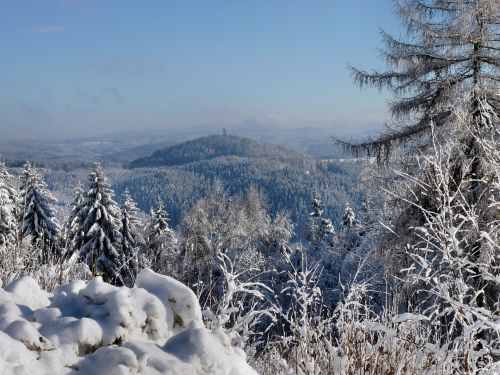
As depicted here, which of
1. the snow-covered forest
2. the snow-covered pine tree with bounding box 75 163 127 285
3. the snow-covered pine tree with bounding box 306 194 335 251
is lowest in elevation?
the snow-covered pine tree with bounding box 306 194 335 251

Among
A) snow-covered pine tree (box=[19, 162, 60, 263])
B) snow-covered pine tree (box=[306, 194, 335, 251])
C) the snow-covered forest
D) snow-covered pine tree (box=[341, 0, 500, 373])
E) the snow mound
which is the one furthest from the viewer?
snow-covered pine tree (box=[306, 194, 335, 251])

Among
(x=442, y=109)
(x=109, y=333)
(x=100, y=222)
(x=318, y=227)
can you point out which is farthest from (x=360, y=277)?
(x=318, y=227)

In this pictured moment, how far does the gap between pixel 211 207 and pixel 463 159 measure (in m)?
31.1

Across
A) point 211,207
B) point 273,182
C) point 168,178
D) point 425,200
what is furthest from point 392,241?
point 168,178

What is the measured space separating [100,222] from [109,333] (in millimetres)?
23883

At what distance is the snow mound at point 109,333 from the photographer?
181 cm

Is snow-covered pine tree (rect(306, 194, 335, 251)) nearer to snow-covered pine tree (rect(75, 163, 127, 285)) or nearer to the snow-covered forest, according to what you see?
the snow-covered forest

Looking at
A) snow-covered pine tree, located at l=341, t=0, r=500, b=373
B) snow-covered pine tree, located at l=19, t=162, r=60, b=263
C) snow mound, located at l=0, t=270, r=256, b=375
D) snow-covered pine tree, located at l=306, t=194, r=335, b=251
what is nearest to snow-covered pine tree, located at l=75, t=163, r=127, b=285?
snow-covered pine tree, located at l=19, t=162, r=60, b=263

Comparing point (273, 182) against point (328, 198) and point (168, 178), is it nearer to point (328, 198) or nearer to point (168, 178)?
point (328, 198)

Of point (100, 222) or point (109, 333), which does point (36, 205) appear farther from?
point (109, 333)

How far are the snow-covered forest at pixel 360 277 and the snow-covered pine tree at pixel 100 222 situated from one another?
0.31ft

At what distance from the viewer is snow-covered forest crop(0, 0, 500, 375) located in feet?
6.37

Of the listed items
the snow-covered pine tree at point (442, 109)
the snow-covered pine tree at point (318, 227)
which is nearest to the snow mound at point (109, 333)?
the snow-covered pine tree at point (442, 109)

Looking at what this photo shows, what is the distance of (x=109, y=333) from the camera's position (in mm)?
1969
